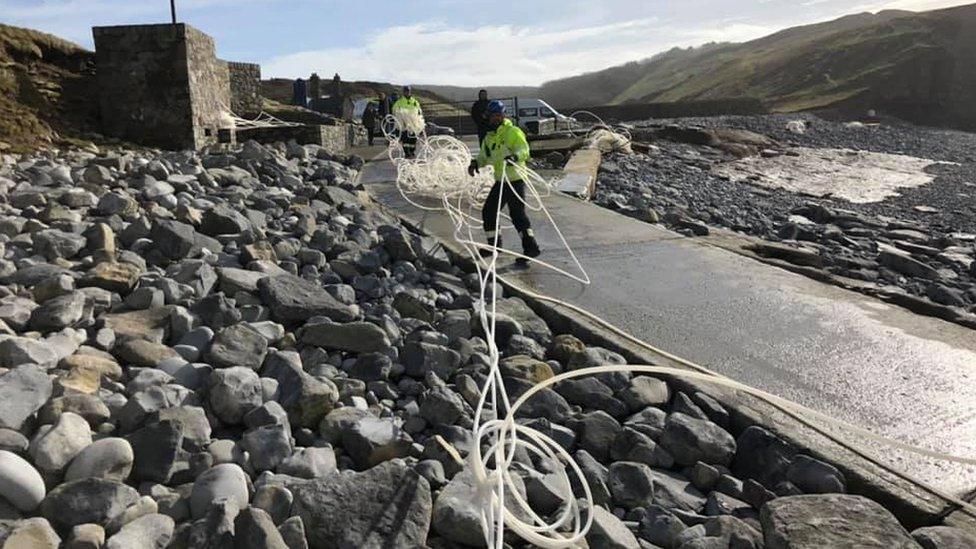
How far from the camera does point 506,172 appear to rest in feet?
20.7

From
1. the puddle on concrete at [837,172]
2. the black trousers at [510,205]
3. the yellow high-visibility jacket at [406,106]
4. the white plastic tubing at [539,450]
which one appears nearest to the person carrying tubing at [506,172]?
the black trousers at [510,205]

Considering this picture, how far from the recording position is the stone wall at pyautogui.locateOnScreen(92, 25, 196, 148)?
34.7 feet

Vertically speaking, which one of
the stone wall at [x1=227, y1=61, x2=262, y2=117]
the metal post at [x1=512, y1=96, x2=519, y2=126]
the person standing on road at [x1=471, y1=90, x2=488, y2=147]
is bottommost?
the person standing on road at [x1=471, y1=90, x2=488, y2=147]

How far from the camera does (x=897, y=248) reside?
325 inches

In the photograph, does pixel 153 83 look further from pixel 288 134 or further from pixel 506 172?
pixel 506 172

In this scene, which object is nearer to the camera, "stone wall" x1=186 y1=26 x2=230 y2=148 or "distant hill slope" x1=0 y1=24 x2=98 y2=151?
"distant hill slope" x1=0 y1=24 x2=98 y2=151

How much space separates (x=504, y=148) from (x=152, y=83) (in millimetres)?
7180

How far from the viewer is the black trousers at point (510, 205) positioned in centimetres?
614

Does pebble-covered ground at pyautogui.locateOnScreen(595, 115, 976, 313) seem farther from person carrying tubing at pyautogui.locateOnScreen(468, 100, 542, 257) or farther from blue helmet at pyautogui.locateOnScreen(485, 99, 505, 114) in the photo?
blue helmet at pyautogui.locateOnScreen(485, 99, 505, 114)

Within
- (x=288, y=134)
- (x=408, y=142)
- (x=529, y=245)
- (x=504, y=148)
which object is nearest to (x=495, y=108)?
(x=504, y=148)

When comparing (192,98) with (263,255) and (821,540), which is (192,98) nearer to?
(263,255)

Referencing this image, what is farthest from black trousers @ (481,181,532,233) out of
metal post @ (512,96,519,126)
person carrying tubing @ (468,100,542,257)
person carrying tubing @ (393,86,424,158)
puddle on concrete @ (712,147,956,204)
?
metal post @ (512,96,519,126)

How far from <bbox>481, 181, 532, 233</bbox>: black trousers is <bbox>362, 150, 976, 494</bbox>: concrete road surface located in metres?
0.40

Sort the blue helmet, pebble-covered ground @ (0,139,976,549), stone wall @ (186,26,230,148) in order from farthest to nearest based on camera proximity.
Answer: stone wall @ (186,26,230,148), the blue helmet, pebble-covered ground @ (0,139,976,549)
